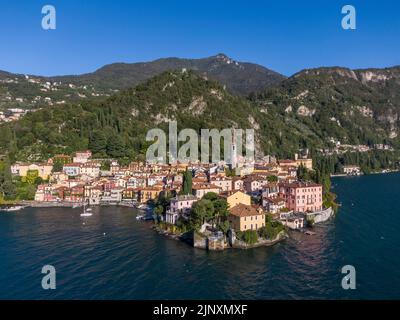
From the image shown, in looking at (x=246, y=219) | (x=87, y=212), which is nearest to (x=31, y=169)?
(x=87, y=212)

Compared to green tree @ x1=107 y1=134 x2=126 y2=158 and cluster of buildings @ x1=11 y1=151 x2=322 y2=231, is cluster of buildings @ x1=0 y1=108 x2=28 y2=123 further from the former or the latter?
cluster of buildings @ x1=11 y1=151 x2=322 y2=231

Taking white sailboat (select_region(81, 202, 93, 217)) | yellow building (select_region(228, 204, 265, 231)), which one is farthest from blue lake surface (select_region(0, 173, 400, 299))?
white sailboat (select_region(81, 202, 93, 217))

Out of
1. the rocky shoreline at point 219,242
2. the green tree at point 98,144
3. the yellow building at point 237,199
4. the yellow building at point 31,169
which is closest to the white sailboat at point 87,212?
the rocky shoreline at point 219,242

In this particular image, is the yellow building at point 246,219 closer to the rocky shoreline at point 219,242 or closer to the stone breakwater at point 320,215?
the rocky shoreline at point 219,242

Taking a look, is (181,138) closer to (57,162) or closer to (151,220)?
(57,162)

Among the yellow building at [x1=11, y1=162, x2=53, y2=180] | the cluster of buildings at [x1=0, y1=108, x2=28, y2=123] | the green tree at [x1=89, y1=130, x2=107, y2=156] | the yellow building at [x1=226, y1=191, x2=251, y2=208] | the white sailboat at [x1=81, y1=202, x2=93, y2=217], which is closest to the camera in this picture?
the yellow building at [x1=226, y1=191, x2=251, y2=208]

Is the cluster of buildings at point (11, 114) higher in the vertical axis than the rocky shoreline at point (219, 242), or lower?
higher
